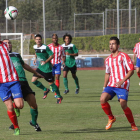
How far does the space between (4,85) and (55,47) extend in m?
7.43

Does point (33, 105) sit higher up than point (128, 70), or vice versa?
point (128, 70)

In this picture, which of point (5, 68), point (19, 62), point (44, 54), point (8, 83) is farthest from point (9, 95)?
point (44, 54)

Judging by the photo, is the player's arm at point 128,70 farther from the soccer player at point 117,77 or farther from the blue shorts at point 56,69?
the blue shorts at point 56,69

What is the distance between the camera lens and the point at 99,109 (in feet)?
33.8

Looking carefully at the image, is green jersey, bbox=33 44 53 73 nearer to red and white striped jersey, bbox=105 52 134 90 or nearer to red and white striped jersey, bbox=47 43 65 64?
red and white striped jersey, bbox=47 43 65 64

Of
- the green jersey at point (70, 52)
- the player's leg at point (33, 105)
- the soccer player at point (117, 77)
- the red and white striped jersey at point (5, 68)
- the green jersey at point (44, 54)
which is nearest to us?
the red and white striped jersey at point (5, 68)

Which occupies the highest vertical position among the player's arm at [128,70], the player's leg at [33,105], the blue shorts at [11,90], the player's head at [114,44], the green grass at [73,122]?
the player's head at [114,44]

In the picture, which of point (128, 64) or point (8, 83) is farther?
point (128, 64)

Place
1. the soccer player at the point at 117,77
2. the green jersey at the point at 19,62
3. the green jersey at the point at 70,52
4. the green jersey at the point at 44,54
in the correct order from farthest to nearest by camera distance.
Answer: the green jersey at the point at 70,52, the green jersey at the point at 44,54, the green jersey at the point at 19,62, the soccer player at the point at 117,77

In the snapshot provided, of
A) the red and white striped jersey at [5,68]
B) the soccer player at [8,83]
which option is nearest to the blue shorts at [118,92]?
the soccer player at [8,83]

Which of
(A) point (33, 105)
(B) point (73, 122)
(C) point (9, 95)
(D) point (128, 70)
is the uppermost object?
(D) point (128, 70)

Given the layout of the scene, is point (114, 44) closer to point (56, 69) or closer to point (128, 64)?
point (128, 64)

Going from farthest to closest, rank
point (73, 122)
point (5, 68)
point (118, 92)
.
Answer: point (73, 122), point (118, 92), point (5, 68)

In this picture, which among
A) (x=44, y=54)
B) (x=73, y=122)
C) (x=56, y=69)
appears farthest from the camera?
(x=56, y=69)
